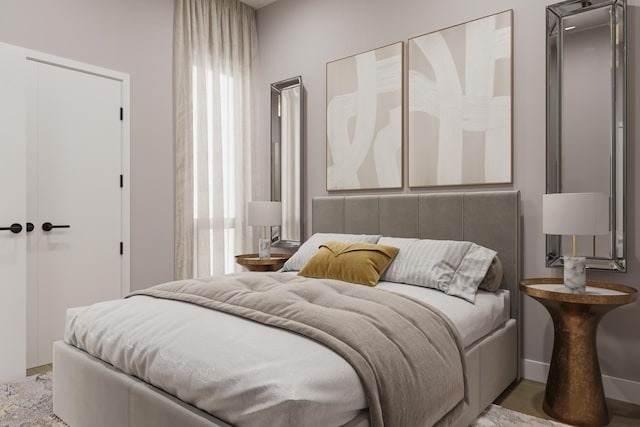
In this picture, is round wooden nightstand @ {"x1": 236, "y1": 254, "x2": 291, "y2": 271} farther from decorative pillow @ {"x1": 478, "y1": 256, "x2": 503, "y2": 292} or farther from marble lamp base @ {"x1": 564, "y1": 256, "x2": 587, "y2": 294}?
marble lamp base @ {"x1": 564, "y1": 256, "x2": 587, "y2": 294}

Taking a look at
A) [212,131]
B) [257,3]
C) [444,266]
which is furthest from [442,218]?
[257,3]

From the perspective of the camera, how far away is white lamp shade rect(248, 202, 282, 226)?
3.63 meters

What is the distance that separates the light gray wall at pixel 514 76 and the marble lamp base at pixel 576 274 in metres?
0.42

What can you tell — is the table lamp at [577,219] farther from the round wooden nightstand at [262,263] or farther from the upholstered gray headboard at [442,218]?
the round wooden nightstand at [262,263]

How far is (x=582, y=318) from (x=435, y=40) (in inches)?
80.0

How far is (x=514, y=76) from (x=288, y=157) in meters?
2.02

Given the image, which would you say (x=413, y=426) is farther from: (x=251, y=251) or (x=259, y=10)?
(x=259, y=10)

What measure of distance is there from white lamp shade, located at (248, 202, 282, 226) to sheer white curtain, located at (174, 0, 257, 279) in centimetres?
45

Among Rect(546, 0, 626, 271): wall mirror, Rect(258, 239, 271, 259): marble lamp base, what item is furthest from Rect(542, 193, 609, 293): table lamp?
Rect(258, 239, 271, 259): marble lamp base

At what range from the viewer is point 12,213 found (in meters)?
2.62

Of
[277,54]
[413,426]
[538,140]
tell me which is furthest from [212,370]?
[277,54]

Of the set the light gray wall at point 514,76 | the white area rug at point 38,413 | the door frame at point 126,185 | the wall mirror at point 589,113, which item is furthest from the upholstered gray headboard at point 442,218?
the door frame at point 126,185

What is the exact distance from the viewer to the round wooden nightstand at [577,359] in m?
2.00

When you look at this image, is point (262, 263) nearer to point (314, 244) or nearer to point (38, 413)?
point (314, 244)
